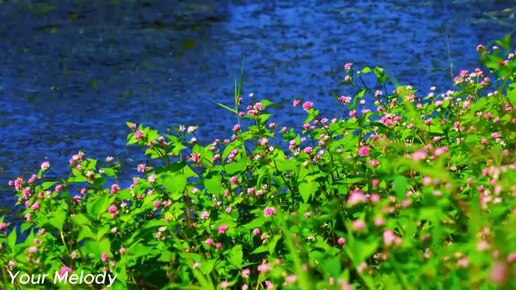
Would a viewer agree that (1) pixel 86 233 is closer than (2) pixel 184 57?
Yes

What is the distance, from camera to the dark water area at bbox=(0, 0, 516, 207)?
24.1ft

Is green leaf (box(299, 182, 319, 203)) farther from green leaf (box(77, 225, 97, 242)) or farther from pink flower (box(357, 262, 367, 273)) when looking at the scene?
pink flower (box(357, 262, 367, 273))

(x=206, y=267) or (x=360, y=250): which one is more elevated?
(x=360, y=250)

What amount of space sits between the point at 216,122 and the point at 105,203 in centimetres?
400

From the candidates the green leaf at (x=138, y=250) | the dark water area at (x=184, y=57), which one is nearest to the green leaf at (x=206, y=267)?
the green leaf at (x=138, y=250)

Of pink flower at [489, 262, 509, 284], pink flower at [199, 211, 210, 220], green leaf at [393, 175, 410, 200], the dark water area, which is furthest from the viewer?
the dark water area

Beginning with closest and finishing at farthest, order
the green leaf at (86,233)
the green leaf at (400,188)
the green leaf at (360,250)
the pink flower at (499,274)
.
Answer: the pink flower at (499,274) < the green leaf at (360,250) < the green leaf at (400,188) < the green leaf at (86,233)

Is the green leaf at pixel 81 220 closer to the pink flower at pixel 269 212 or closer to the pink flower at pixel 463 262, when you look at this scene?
the pink flower at pixel 269 212

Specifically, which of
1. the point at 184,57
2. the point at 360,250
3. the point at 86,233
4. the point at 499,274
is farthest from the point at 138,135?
the point at 184,57

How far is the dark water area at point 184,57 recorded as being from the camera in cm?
→ 734

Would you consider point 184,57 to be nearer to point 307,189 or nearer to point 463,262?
point 307,189

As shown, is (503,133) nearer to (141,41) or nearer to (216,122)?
(216,122)

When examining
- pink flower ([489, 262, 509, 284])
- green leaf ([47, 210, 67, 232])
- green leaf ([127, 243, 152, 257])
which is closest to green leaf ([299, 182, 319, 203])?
green leaf ([127, 243, 152, 257])

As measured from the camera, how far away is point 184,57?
9.86 metres
